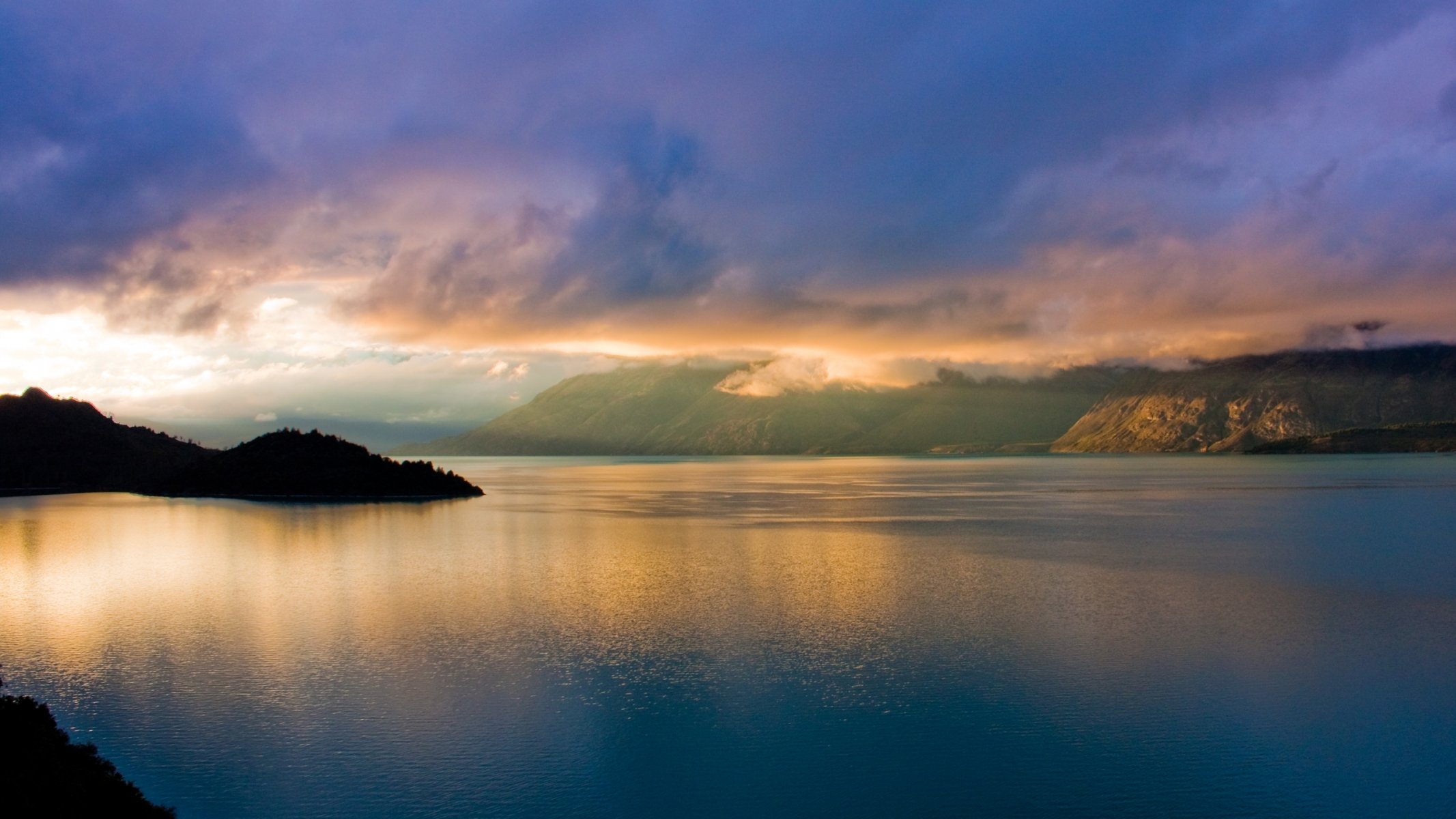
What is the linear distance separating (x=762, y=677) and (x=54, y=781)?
21196mm

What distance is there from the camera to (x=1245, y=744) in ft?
87.4

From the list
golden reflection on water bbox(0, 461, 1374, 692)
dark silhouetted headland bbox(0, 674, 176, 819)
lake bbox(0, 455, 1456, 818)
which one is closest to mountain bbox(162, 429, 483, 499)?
golden reflection on water bbox(0, 461, 1374, 692)

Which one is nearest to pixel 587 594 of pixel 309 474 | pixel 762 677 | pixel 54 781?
pixel 762 677

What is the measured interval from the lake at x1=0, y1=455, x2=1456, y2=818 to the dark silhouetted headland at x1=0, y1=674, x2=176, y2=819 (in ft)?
5.12

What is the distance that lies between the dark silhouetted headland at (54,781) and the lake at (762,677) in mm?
1560

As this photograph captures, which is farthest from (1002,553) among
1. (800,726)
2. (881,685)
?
(800,726)

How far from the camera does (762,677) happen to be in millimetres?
33906

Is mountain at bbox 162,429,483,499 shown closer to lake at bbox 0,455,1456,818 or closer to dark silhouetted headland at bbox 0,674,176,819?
lake at bbox 0,455,1456,818

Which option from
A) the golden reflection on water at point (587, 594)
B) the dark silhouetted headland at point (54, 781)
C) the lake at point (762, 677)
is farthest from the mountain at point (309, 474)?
the dark silhouetted headland at point (54, 781)

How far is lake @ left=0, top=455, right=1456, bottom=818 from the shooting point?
24250 millimetres

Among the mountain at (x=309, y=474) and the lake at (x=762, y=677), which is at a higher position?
the mountain at (x=309, y=474)

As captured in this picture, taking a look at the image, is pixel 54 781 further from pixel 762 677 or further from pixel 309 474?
pixel 309 474

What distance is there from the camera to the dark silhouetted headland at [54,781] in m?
21.0

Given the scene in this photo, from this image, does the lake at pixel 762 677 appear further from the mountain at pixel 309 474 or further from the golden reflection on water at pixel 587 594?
Answer: the mountain at pixel 309 474
